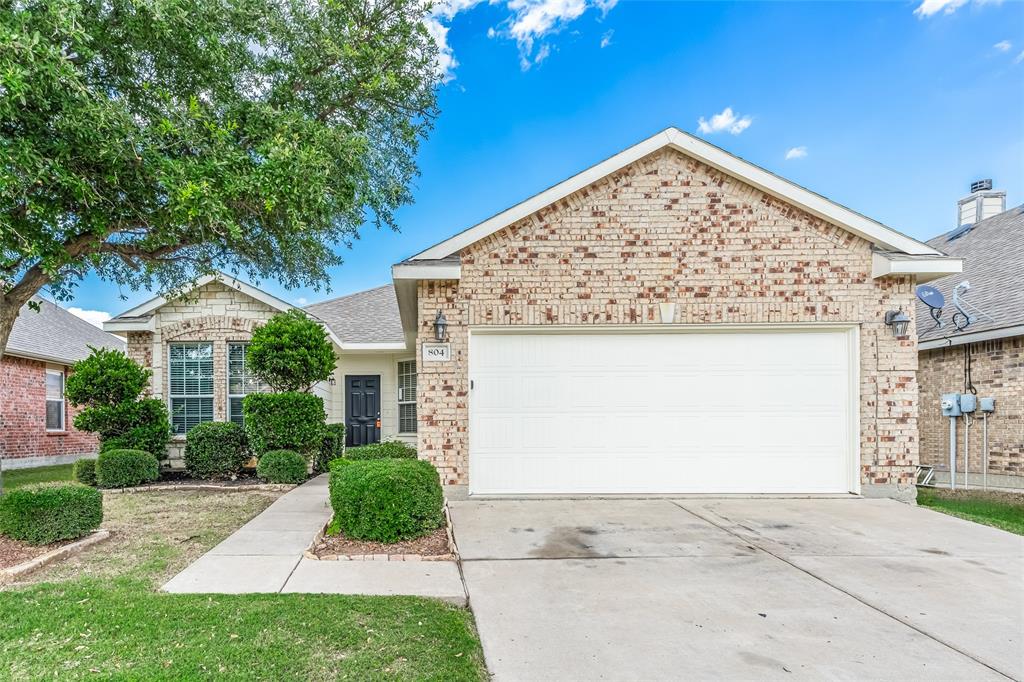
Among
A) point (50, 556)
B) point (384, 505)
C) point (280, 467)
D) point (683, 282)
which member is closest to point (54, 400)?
point (280, 467)

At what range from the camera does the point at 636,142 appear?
24.4ft

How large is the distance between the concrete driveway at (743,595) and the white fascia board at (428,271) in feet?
10.3

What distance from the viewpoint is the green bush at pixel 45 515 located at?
5078mm

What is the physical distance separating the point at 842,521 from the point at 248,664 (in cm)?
623

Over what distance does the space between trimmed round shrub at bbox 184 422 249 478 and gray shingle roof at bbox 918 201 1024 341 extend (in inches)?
521

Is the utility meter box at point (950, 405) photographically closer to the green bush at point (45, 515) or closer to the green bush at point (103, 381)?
the green bush at point (45, 515)

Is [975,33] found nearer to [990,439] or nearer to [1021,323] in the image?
[1021,323]

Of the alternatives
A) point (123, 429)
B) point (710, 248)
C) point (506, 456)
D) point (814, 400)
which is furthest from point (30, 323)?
point (814, 400)

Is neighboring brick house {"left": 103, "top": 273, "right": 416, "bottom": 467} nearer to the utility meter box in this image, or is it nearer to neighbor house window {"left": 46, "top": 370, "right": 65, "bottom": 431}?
neighbor house window {"left": 46, "top": 370, "right": 65, "bottom": 431}

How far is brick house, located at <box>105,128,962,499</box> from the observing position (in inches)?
290

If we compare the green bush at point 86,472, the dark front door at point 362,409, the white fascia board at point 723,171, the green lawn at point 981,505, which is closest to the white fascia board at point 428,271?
the white fascia board at point 723,171

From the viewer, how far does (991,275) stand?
11219 mm

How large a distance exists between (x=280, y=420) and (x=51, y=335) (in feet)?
36.3

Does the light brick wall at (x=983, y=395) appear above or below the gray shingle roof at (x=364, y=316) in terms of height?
below
